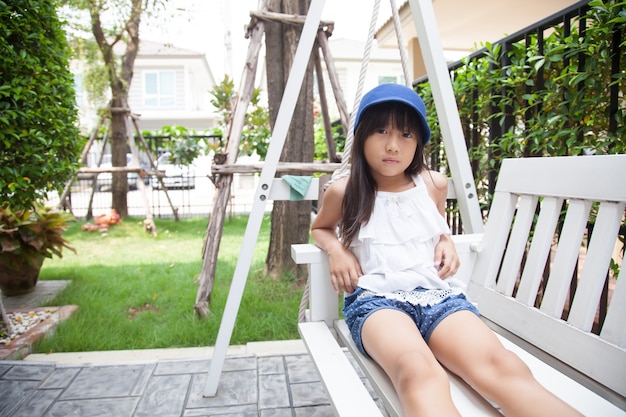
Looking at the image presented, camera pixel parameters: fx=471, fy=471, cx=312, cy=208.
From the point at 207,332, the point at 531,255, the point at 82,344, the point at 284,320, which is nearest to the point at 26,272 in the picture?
the point at 82,344

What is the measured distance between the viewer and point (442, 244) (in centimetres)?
158

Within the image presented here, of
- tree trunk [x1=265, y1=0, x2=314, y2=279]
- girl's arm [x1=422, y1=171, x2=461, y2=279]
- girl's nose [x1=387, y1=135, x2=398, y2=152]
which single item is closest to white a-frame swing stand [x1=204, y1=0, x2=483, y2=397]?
girl's arm [x1=422, y1=171, x2=461, y2=279]

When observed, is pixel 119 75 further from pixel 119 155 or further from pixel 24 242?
pixel 24 242

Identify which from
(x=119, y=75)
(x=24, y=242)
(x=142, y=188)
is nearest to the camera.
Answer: (x=24, y=242)

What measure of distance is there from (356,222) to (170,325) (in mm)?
1857

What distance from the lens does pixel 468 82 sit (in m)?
2.50

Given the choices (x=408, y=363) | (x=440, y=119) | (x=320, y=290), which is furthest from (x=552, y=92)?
(x=408, y=363)

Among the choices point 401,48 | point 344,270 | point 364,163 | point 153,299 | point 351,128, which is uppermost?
point 401,48

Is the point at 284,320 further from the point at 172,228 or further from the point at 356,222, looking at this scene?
the point at 172,228

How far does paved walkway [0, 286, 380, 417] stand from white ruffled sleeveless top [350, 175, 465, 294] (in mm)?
814

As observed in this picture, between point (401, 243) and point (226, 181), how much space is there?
66.4 inches

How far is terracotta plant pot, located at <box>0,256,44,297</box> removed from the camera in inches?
138

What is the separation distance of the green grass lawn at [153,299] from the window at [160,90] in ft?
53.6

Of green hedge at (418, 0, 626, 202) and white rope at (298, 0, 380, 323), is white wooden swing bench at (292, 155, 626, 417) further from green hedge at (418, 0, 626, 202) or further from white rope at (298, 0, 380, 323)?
green hedge at (418, 0, 626, 202)
